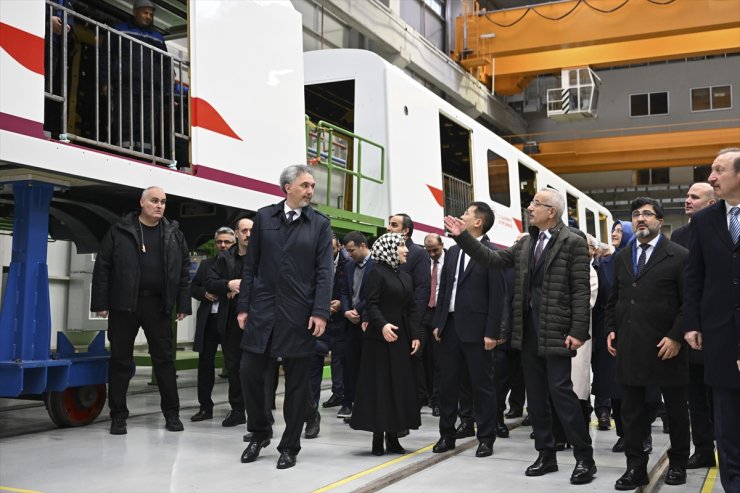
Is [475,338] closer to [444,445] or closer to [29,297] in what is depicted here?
[444,445]

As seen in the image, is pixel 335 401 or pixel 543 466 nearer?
pixel 543 466

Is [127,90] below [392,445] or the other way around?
the other way around

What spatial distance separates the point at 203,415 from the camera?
20.5 feet

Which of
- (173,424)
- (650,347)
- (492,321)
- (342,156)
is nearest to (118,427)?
(173,424)

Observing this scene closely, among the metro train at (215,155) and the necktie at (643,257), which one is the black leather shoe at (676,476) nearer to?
the necktie at (643,257)

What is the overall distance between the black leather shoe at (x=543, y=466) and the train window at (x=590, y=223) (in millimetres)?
12905

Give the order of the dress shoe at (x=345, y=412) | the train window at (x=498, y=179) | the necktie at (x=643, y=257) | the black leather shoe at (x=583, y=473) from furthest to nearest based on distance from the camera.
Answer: the train window at (x=498, y=179)
the dress shoe at (x=345, y=412)
the necktie at (x=643, y=257)
the black leather shoe at (x=583, y=473)

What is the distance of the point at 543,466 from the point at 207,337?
3234mm

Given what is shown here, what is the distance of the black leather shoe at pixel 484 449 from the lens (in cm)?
481

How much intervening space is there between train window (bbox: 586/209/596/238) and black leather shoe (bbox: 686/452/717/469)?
40.9 ft

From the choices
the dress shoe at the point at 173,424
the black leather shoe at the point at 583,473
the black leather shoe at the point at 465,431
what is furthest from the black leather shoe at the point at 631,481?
the dress shoe at the point at 173,424

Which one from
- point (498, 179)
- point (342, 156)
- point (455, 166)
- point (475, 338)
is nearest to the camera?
point (475, 338)

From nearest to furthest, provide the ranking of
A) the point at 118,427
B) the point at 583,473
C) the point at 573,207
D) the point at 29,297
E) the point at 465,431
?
the point at 583,473
the point at 29,297
the point at 118,427
the point at 465,431
the point at 573,207

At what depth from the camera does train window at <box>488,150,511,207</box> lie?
34.4 ft
